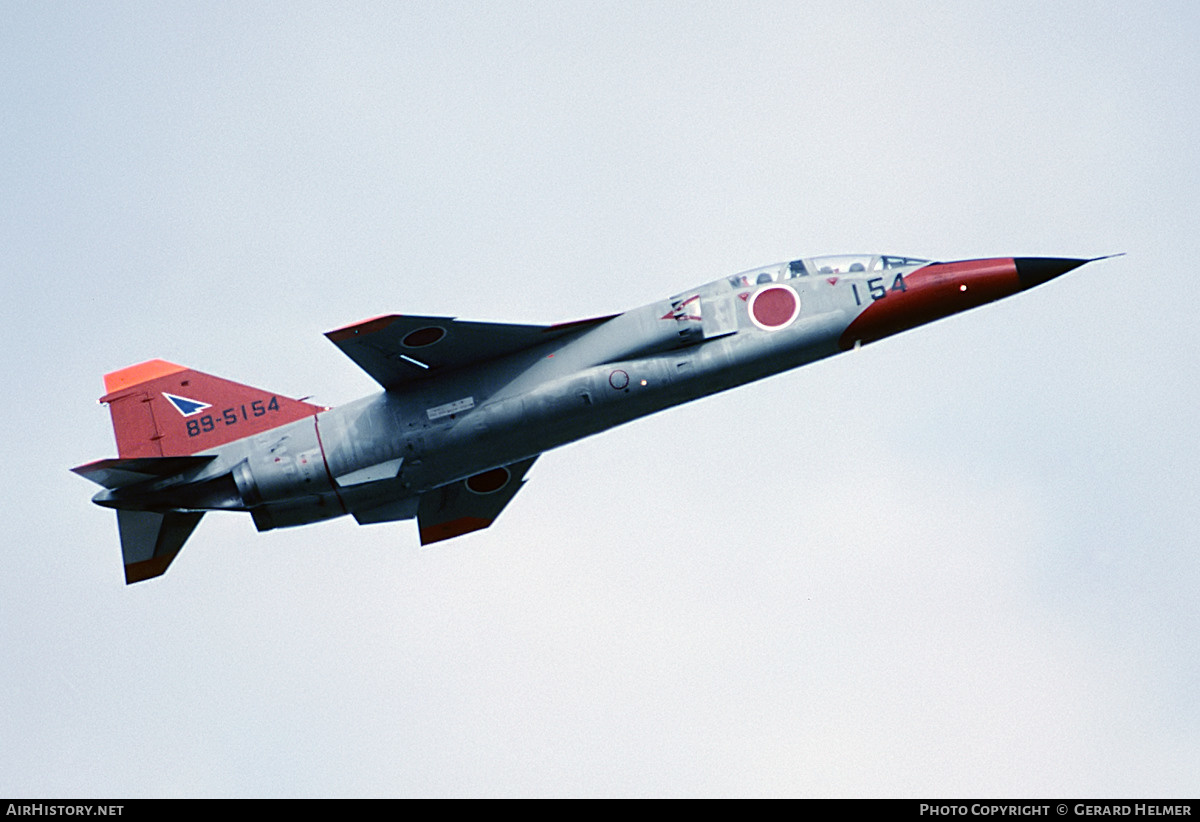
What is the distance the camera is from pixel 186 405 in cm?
2819

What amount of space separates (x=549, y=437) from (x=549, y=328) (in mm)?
2116

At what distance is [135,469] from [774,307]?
12.8 metres

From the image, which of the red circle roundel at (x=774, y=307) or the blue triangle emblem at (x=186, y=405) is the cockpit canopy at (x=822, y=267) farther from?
the blue triangle emblem at (x=186, y=405)

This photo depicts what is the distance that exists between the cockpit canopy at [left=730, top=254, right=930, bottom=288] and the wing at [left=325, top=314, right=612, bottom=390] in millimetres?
2925

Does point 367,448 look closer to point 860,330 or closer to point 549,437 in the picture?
point 549,437

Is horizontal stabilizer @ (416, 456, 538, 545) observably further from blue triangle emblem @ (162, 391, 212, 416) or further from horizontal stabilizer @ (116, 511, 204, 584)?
blue triangle emblem @ (162, 391, 212, 416)

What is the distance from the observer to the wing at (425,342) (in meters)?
25.9

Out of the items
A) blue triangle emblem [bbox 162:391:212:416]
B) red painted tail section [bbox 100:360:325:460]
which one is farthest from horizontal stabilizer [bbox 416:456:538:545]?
blue triangle emblem [bbox 162:391:212:416]

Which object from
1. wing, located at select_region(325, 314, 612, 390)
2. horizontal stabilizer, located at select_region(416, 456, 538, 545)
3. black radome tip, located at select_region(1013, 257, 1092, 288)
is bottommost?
horizontal stabilizer, located at select_region(416, 456, 538, 545)

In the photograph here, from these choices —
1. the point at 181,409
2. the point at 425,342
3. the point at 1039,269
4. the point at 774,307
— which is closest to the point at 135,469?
the point at 181,409

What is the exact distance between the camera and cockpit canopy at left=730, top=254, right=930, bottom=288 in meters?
26.1
